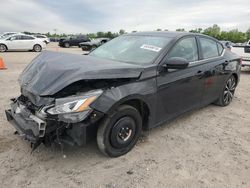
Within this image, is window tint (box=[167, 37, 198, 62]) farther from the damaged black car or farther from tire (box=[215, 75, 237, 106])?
tire (box=[215, 75, 237, 106])

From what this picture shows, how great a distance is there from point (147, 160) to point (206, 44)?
264 cm

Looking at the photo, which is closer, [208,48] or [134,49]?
[134,49]

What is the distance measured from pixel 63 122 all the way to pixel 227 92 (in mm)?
4018

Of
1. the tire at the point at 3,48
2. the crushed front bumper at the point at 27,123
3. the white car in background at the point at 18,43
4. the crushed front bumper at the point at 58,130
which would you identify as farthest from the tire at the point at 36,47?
the crushed front bumper at the point at 58,130

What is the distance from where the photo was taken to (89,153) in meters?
3.08

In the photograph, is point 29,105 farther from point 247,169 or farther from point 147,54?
point 247,169

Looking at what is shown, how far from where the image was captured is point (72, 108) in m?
2.46

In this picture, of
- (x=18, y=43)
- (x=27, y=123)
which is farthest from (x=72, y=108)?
(x=18, y=43)

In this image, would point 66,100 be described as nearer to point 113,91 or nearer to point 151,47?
point 113,91

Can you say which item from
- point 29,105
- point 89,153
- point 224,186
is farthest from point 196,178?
point 29,105

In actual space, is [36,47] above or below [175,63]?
above

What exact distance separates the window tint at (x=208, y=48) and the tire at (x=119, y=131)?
2024 millimetres

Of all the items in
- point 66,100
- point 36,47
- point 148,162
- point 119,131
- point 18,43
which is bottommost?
point 148,162

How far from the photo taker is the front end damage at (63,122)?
8.04ft
